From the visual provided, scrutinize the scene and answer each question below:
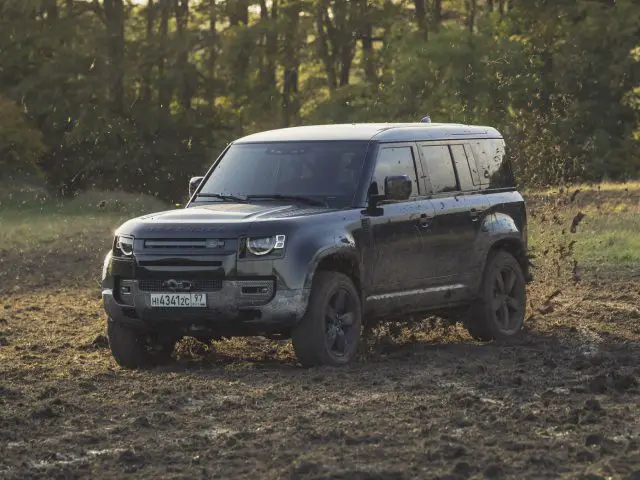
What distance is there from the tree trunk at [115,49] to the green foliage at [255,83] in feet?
0.15

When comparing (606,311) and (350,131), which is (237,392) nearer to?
(350,131)

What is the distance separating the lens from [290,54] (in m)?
51.3

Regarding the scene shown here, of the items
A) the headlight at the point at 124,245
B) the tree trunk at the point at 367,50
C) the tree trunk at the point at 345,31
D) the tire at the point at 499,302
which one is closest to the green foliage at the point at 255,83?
the tree trunk at the point at 345,31

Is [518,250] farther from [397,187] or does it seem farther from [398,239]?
[397,187]

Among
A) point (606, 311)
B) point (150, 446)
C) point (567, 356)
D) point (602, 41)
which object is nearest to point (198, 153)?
point (602, 41)

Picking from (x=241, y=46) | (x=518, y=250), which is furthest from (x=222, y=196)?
(x=241, y=46)

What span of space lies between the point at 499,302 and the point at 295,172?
252 centimetres

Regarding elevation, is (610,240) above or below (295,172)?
below

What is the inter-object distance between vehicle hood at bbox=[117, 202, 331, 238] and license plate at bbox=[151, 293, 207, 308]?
0.43 metres

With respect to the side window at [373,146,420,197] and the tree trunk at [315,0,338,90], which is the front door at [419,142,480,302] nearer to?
the side window at [373,146,420,197]

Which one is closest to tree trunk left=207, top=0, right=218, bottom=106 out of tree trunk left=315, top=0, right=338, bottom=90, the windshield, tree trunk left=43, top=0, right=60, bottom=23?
tree trunk left=315, top=0, right=338, bottom=90

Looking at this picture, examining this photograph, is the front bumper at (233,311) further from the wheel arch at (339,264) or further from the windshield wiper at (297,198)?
the windshield wiper at (297,198)

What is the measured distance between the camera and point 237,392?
1049cm

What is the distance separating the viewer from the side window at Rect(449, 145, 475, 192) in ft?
43.8
